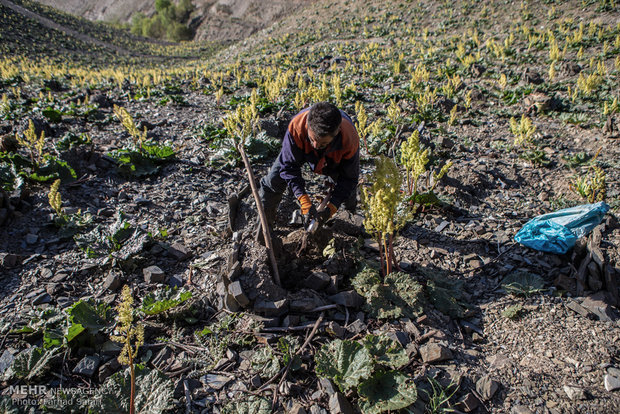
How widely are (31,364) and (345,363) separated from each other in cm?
207

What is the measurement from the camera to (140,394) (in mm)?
1994

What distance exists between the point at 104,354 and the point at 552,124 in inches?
325

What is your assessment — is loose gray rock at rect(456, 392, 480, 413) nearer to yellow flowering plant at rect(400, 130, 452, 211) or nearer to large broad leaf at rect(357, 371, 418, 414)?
large broad leaf at rect(357, 371, 418, 414)

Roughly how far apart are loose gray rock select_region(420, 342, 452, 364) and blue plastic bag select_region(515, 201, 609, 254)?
181 centimetres

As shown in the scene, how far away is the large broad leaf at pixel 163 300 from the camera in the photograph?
249cm

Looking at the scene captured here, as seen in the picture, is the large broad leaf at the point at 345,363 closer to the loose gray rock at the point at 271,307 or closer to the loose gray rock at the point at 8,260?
the loose gray rock at the point at 271,307

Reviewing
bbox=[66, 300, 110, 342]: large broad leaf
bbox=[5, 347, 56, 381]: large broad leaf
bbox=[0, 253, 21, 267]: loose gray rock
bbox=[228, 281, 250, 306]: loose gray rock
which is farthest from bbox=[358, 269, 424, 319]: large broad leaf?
bbox=[0, 253, 21, 267]: loose gray rock

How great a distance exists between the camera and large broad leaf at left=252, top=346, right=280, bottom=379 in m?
2.21

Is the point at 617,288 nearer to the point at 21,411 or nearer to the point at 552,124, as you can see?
the point at 21,411

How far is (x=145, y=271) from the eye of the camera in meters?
3.10

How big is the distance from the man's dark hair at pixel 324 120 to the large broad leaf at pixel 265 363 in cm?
179

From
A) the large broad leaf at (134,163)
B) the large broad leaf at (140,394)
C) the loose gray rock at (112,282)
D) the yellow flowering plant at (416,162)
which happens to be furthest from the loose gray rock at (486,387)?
the large broad leaf at (134,163)

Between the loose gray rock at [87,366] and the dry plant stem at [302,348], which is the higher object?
the loose gray rock at [87,366]

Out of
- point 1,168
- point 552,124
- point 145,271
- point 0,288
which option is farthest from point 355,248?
point 552,124
